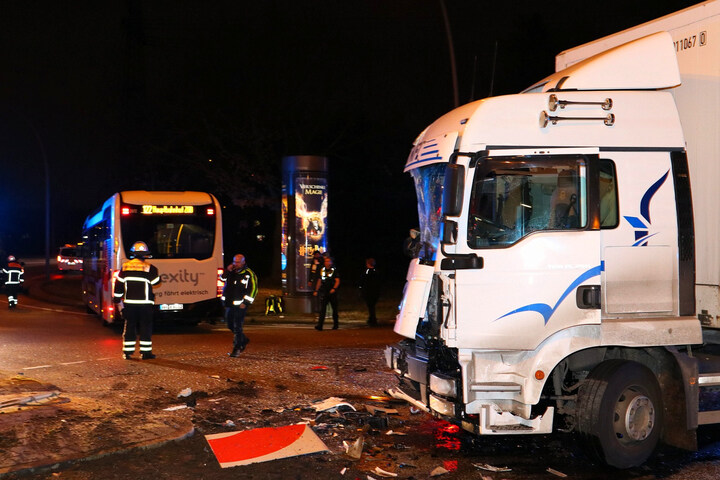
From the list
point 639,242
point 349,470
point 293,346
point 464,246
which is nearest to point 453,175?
point 464,246

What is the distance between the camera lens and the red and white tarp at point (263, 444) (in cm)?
718

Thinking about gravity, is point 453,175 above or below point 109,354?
above

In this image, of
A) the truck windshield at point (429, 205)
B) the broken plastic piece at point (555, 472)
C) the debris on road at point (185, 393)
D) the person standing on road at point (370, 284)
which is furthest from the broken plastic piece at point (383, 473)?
the person standing on road at point (370, 284)

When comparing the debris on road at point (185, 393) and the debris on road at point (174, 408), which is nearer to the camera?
Result: the debris on road at point (174, 408)

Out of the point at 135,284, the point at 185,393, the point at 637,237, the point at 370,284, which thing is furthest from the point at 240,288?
the point at 637,237

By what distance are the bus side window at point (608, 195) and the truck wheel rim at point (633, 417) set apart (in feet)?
4.81

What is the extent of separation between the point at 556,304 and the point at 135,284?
25.9 feet

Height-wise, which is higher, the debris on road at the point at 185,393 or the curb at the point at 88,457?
the debris on road at the point at 185,393

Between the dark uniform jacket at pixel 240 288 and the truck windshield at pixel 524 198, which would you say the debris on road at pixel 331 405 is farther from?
the dark uniform jacket at pixel 240 288

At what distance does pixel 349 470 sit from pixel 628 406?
A: 96.4 inches

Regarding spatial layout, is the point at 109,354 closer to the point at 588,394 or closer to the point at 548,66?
the point at 588,394

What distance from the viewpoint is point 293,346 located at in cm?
1455

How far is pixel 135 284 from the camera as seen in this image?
41.8 feet

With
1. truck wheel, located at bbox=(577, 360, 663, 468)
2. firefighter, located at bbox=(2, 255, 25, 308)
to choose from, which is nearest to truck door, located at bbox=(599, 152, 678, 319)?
truck wheel, located at bbox=(577, 360, 663, 468)
